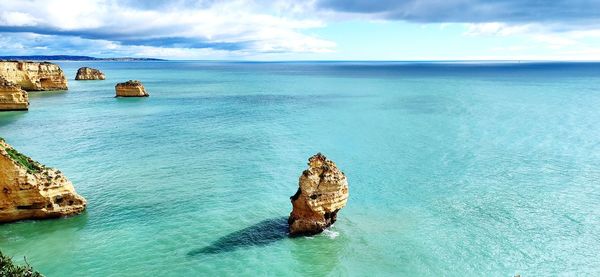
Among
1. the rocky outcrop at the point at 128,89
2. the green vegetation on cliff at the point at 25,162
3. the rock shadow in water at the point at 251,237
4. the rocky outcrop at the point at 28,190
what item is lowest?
the rock shadow in water at the point at 251,237

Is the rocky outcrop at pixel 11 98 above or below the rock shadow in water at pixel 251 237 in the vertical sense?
above

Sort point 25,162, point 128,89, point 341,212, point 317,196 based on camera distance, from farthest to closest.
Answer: point 128,89 < point 341,212 < point 25,162 < point 317,196

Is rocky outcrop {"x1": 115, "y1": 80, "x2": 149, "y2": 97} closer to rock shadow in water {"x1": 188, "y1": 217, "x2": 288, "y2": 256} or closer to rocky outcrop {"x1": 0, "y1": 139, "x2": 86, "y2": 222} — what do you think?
rocky outcrop {"x1": 0, "y1": 139, "x2": 86, "y2": 222}

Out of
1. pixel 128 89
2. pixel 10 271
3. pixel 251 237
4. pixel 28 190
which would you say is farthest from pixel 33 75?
pixel 10 271

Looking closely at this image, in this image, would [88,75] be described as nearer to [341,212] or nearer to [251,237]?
[341,212]

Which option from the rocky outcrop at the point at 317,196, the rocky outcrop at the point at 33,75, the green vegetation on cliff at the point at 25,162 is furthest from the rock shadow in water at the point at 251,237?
the rocky outcrop at the point at 33,75

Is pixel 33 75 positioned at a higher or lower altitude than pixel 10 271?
higher

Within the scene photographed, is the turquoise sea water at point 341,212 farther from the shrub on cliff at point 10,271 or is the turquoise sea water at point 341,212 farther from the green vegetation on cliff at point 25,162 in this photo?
the shrub on cliff at point 10,271

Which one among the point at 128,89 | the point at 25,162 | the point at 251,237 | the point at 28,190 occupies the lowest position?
the point at 251,237
